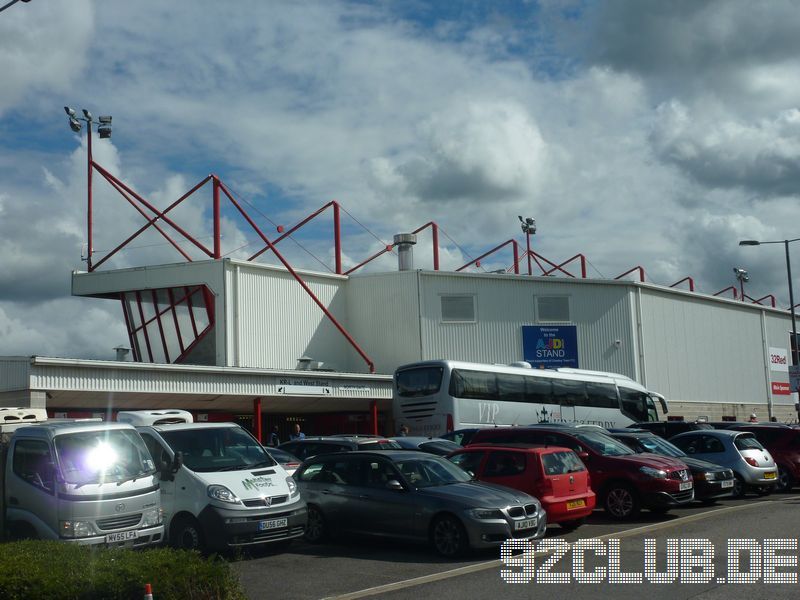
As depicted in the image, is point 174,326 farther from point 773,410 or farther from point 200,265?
point 773,410

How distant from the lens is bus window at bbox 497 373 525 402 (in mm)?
31433

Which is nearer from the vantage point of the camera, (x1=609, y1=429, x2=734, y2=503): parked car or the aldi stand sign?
(x1=609, y1=429, x2=734, y2=503): parked car

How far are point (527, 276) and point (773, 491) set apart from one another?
77.0ft

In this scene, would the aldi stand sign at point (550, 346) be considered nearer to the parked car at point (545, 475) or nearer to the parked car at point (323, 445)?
the parked car at point (323, 445)

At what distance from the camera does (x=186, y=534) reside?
13.4 meters

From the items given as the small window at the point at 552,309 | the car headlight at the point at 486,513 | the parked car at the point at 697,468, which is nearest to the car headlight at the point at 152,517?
the car headlight at the point at 486,513

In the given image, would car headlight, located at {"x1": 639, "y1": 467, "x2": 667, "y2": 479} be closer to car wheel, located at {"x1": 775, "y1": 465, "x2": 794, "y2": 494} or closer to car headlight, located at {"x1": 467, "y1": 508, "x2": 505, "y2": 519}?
car headlight, located at {"x1": 467, "y1": 508, "x2": 505, "y2": 519}

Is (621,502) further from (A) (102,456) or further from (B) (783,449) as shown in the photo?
(A) (102,456)

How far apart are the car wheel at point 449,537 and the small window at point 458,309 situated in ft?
99.6

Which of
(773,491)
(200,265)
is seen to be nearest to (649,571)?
(773,491)

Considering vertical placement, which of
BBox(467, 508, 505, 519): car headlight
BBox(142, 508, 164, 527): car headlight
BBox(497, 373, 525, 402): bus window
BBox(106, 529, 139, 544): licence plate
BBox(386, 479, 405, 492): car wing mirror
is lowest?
BBox(106, 529, 139, 544): licence plate

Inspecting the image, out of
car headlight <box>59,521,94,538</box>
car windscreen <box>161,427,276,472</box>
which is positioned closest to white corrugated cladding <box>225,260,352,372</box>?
car windscreen <box>161,427,276,472</box>

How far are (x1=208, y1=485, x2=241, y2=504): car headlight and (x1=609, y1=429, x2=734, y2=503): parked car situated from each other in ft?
32.9

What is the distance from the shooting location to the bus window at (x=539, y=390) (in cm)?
3278
